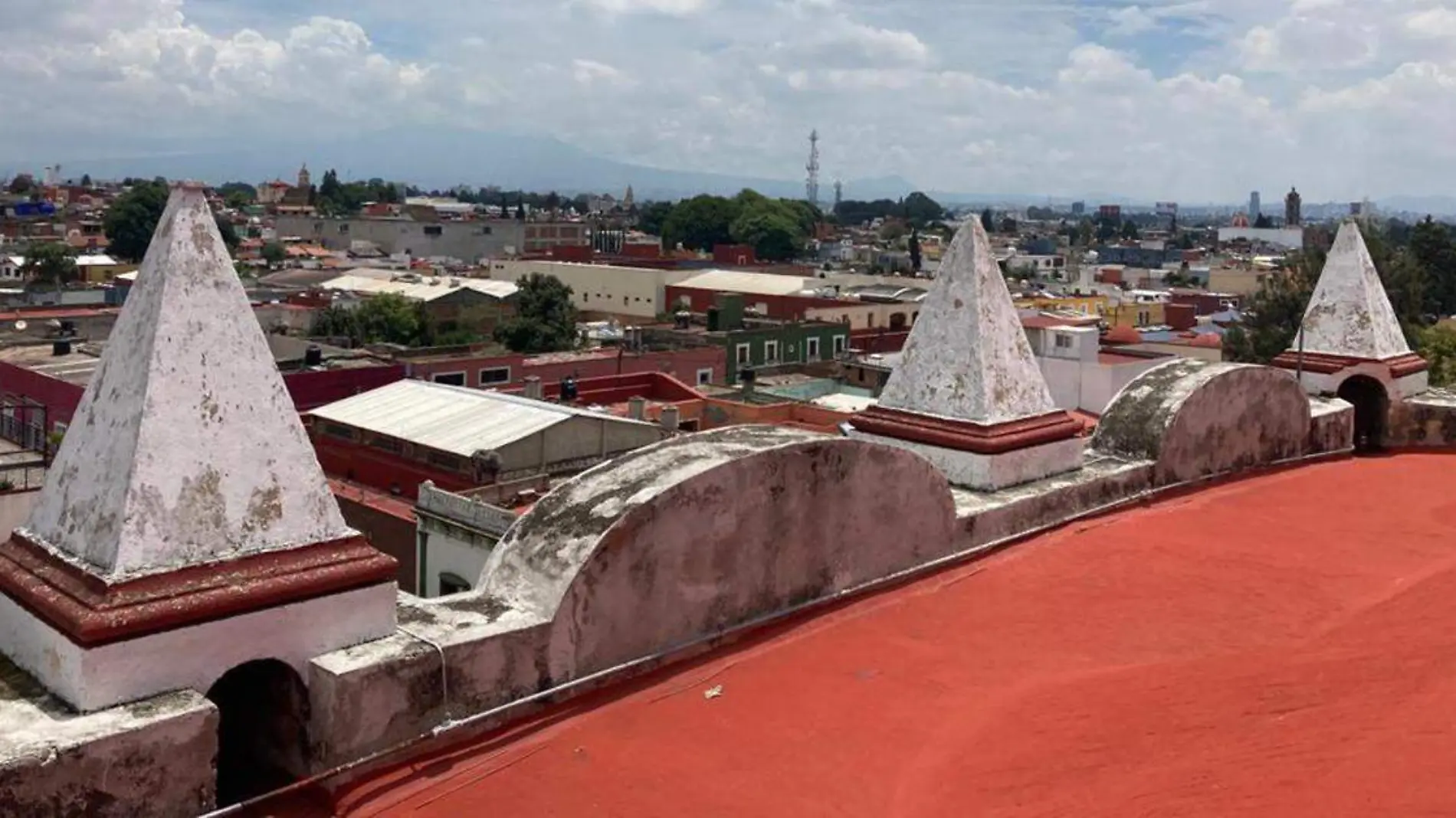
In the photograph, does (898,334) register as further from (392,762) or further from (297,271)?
(392,762)

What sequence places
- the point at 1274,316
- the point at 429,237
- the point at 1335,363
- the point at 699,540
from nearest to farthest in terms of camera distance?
the point at 699,540
the point at 1335,363
the point at 1274,316
the point at 429,237

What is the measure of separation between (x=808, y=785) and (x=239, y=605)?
2.36 meters

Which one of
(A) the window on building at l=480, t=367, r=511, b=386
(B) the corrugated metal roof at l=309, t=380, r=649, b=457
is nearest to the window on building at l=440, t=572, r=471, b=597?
(B) the corrugated metal roof at l=309, t=380, r=649, b=457

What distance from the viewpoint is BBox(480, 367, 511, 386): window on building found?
106 ft

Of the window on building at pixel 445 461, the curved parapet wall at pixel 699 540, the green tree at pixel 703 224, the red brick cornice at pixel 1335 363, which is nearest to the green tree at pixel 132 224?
the green tree at pixel 703 224

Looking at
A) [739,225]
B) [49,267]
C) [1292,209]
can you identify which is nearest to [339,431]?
[49,267]

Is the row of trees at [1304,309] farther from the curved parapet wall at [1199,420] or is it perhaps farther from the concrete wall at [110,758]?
the concrete wall at [110,758]

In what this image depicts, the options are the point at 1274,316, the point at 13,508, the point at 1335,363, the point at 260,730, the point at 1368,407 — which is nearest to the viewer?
the point at 260,730

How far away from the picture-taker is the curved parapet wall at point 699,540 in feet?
19.4

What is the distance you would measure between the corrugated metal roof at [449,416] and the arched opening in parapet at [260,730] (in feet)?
38.6

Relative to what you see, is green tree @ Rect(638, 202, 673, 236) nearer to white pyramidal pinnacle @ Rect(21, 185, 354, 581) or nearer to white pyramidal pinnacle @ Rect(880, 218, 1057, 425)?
white pyramidal pinnacle @ Rect(880, 218, 1057, 425)

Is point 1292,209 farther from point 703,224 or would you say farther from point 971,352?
point 971,352

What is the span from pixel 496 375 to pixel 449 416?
13.8 m

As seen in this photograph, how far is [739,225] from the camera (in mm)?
95562
